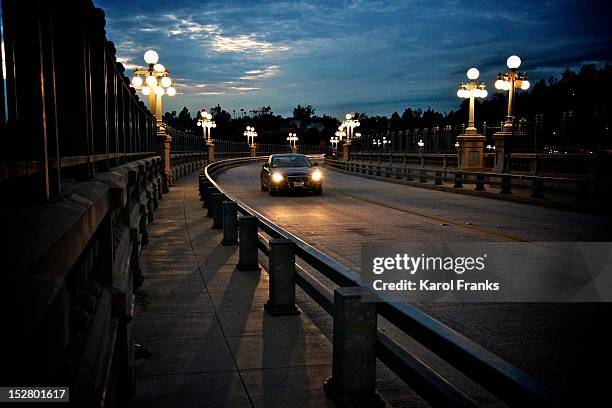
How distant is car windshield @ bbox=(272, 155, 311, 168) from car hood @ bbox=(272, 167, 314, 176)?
2.64 feet

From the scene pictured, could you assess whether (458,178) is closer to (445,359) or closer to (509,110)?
(509,110)

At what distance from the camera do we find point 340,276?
194 inches

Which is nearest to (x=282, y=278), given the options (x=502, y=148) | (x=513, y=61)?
(x=513, y=61)

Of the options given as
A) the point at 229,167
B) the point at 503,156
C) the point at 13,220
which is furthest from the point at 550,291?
the point at 229,167

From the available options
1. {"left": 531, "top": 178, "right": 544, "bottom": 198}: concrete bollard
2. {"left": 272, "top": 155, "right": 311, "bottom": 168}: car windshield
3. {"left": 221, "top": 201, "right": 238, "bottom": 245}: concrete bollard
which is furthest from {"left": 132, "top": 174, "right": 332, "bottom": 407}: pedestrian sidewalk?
{"left": 272, "top": 155, "right": 311, "bottom": 168}: car windshield

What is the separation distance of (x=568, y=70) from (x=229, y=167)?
288 feet

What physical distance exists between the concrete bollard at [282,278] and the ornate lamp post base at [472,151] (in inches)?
1056

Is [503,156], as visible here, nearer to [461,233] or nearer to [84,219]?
[461,233]

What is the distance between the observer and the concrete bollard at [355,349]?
4117 millimetres

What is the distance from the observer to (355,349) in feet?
13.6

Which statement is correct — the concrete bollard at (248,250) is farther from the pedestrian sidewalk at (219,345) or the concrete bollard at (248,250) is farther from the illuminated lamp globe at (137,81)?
the illuminated lamp globe at (137,81)

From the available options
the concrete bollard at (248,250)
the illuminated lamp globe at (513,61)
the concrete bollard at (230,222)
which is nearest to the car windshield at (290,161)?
the illuminated lamp globe at (513,61)

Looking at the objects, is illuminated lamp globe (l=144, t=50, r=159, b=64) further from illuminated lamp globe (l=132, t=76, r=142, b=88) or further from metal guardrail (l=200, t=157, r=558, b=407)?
metal guardrail (l=200, t=157, r=558, b=407)

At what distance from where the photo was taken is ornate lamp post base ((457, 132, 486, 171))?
31.7 meters
